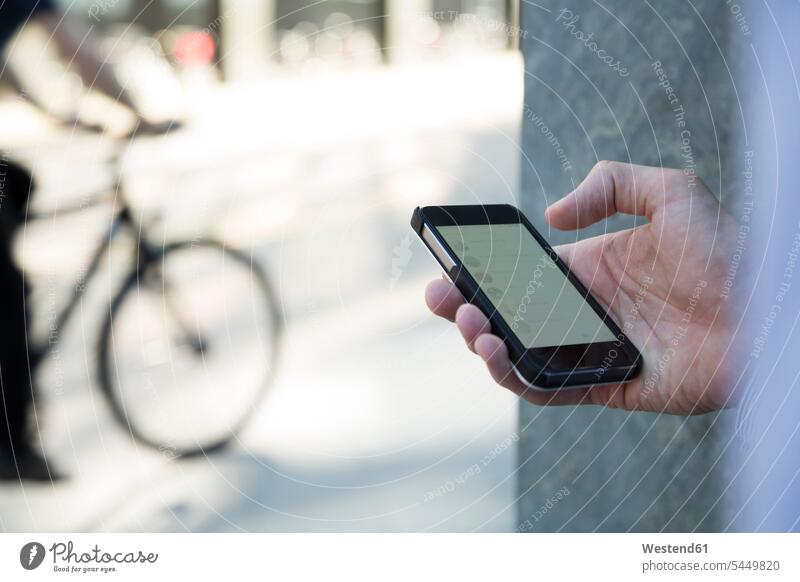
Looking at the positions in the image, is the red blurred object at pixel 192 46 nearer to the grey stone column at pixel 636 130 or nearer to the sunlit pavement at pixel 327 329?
the sunlit pavement at pixel 327 329

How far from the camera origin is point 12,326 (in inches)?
15.5

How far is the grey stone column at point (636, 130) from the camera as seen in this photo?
410 millimetres

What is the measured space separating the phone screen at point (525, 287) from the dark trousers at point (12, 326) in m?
0.20

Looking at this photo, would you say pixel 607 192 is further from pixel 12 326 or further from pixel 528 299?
pixel 12 326

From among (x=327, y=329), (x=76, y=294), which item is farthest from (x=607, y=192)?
(x=76, y=294)

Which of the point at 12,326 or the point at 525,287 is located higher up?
the point at 525,287

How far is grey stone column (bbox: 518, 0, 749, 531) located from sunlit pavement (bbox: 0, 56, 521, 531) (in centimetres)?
2

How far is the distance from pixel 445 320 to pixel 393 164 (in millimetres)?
84

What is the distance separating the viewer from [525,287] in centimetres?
40

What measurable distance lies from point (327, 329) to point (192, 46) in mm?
159

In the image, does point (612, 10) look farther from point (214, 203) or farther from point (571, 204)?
point (214, 203)
